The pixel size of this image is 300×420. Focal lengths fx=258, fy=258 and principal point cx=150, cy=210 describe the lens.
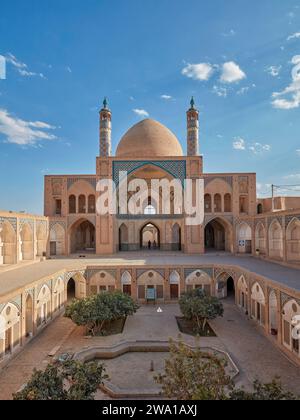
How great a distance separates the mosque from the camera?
8.02 m

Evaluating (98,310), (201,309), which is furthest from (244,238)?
(98,310)

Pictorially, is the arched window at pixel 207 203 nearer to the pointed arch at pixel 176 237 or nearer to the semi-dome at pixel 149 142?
the pointed arch at pixel 176 237

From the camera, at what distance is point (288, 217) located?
36.7ft

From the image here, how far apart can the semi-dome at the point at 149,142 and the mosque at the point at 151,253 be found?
8 centimetres

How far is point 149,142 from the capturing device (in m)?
17.8

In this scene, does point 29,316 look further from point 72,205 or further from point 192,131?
point 192,131

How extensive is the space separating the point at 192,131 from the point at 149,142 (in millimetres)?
3070

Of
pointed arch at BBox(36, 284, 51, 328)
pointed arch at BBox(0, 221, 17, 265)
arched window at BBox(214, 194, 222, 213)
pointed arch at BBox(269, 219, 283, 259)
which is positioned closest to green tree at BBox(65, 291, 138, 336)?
pointed arch at BBox(36, 284, 51, 328)

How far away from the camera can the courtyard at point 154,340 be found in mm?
5828

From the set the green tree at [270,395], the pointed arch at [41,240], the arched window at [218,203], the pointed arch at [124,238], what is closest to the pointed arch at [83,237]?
the pointed arch at [124,238]

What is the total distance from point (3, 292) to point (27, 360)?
1.85m

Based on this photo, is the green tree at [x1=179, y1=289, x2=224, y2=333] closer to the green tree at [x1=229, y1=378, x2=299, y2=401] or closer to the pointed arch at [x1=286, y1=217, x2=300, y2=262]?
the pointed arch at [x1=286, y1=217, x2=300, y2=262]
